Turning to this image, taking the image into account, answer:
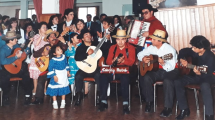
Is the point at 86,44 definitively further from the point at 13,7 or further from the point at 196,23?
the point at 13,7

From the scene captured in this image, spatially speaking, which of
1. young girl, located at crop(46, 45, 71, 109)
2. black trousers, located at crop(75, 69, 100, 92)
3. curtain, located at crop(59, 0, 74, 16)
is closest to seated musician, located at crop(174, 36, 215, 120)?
black trousers, located at crop(75, 69, 100, 92)

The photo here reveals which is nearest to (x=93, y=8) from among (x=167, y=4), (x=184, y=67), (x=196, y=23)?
(x=167, y=4)

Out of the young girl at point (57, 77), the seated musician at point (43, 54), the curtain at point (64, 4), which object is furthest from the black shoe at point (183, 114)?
the curtain at point (64, 4)

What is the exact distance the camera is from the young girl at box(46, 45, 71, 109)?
3.74 meters

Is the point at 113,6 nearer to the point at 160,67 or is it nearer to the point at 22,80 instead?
the point at 22,80

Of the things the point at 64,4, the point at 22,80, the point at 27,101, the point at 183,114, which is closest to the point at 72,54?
the point at 22,80

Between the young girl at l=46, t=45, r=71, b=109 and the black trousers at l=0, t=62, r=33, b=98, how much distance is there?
587mm

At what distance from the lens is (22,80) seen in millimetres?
4148

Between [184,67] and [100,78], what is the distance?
1.28 metres

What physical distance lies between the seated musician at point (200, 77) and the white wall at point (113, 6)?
6.88 meters

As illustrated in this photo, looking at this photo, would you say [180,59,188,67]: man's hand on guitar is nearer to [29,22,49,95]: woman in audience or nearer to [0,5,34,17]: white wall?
[29,22,49,95]: woman in audience

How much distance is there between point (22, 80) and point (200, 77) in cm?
292

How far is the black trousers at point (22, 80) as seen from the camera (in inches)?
156

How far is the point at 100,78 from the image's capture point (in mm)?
3711
